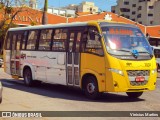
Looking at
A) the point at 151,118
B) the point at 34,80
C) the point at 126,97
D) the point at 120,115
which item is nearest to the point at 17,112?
the point at 120,115

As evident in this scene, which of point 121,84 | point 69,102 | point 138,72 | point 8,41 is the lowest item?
point 69,102

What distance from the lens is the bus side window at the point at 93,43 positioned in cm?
1370

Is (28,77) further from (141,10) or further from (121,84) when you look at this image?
(141,10)

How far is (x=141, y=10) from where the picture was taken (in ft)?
392

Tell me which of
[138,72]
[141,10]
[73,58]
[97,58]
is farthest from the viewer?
[141,10]

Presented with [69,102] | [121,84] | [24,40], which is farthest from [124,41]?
[24,40]

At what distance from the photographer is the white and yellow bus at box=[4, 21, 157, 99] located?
1329 cm

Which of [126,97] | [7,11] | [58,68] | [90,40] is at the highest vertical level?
[7,11]

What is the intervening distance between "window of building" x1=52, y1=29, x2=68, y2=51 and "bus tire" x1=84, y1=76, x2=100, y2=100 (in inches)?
75.0

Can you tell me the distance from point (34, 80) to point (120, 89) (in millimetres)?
5771

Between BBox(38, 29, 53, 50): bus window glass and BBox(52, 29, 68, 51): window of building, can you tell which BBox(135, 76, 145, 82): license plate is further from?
BBox(38, 29, 53, 50): bus window glass

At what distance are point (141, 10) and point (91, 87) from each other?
108 m

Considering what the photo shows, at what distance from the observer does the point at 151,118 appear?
10.5 meters

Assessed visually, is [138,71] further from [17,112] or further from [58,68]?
[17,112]
